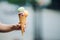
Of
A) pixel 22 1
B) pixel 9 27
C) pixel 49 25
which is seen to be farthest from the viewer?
pixel 49 25

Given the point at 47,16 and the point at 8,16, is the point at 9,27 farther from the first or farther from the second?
the point at 47,16

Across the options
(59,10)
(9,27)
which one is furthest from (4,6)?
(9,27)

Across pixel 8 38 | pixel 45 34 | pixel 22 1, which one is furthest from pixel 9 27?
pixel 45 34

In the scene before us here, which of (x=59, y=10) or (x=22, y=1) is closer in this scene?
(x=22, y=1)

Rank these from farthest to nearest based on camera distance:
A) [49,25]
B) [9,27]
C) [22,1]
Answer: [49,25]
[22,1]
[9,27]

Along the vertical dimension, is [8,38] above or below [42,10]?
below

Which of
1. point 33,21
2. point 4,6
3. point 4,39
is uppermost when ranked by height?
point 4,6
